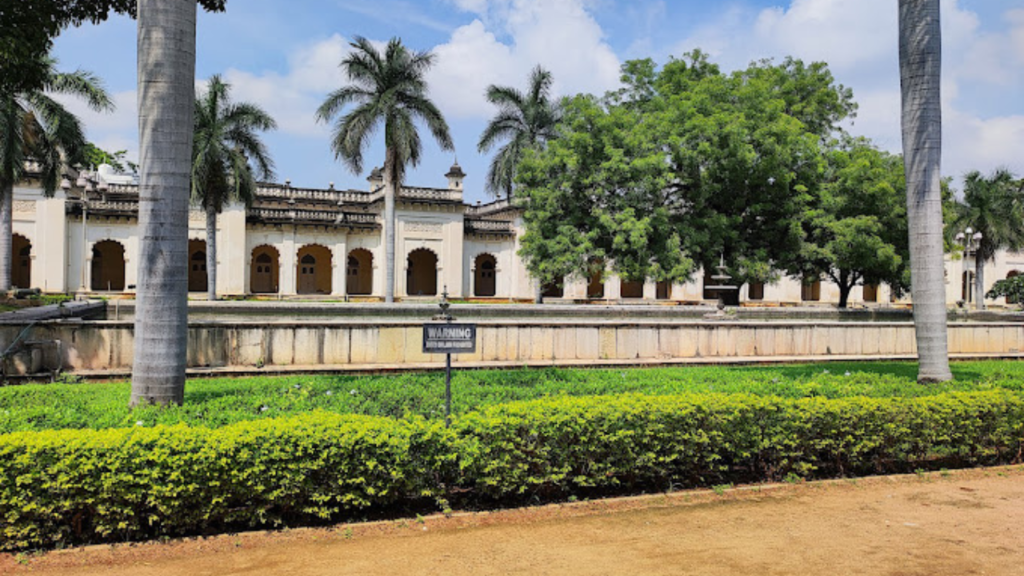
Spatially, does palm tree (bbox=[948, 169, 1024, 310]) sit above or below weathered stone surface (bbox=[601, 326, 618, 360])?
above

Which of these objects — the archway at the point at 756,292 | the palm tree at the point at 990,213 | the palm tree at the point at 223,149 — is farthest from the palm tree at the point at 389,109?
the palm tree at the point at 990,213

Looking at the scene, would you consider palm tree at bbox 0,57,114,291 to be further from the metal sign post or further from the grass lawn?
the metal sign post

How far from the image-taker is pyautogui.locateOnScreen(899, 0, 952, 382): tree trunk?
8.75 metres

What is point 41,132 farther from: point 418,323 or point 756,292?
point 756,292

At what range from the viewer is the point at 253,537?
4.71m

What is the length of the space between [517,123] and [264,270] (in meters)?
16.0

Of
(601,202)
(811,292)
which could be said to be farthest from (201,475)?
(811,292)

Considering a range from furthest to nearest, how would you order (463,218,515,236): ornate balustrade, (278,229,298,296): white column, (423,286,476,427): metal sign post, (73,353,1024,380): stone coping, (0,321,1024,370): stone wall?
(463,218,515,236): ornate balustrade → (278,229,298,296): white column → (73,353,1024,380): stone coping → (0,321,1024,370): stone wall → (423,286,476,427): metal sign post

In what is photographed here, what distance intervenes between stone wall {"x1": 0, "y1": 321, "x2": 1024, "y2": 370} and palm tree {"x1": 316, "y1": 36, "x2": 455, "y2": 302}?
517 inches

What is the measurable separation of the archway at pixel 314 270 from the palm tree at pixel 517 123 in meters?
13.3

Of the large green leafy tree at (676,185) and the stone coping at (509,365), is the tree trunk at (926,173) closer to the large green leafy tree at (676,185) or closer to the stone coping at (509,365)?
the stone coping at (509,365)

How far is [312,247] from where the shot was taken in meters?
37.0

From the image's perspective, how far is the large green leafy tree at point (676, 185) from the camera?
20.8 m

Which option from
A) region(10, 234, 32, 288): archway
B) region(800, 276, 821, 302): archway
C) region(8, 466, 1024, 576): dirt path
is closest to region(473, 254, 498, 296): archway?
region(800, 276, 821, 302): archway
